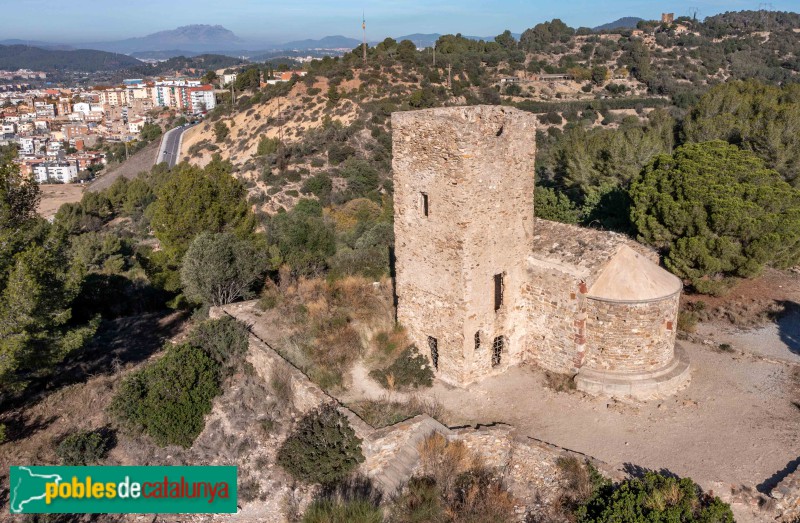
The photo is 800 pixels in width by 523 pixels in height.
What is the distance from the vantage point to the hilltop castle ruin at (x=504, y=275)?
11.0 m

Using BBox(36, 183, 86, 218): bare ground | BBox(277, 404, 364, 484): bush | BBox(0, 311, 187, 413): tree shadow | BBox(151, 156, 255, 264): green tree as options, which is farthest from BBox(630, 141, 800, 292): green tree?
BBox(36, 183, 86, 218): bare ground

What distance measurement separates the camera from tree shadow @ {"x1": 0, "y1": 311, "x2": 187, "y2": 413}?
1321cm

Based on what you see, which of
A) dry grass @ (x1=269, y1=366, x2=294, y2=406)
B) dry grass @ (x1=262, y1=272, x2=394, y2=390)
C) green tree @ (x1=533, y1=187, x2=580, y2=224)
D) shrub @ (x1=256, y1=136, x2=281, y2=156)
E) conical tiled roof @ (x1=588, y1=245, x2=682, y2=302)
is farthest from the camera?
shrub @ (x1=256, y1=136, x2=281, y2=156)

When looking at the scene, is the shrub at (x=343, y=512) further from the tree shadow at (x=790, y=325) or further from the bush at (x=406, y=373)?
the tree shadow at (x=790, y=325)

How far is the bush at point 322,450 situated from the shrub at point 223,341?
12.4 ft

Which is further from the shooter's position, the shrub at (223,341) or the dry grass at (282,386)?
the shrub at (223,341)

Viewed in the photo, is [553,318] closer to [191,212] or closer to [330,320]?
[330,320]

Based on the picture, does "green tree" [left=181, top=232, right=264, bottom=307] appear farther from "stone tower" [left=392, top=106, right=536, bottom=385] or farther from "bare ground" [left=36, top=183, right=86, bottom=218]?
"bare ground" [left=36, top=183, right=86, bottom=218]

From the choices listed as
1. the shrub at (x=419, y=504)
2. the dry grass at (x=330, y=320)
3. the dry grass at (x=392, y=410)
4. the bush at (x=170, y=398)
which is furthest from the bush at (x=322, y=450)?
the bush at (x=170, y=398)

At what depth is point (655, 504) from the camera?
821 cm

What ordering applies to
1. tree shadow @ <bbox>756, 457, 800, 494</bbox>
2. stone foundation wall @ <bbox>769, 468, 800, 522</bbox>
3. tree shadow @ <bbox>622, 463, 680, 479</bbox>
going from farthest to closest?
1. tree shadow @ <bbox>622, 463, 680, 479</bbox>
2. tree shadow @ <bbox>756, 457, 800, 494</bbox>
3. stone foundation wall @ <bbox>769, 468, 800, 522</bbox>

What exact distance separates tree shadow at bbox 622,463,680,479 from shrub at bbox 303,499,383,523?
14.0 feet

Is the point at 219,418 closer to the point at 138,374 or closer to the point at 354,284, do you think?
the point at 138,374

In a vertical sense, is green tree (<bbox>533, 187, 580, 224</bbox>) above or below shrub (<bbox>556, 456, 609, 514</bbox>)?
above
